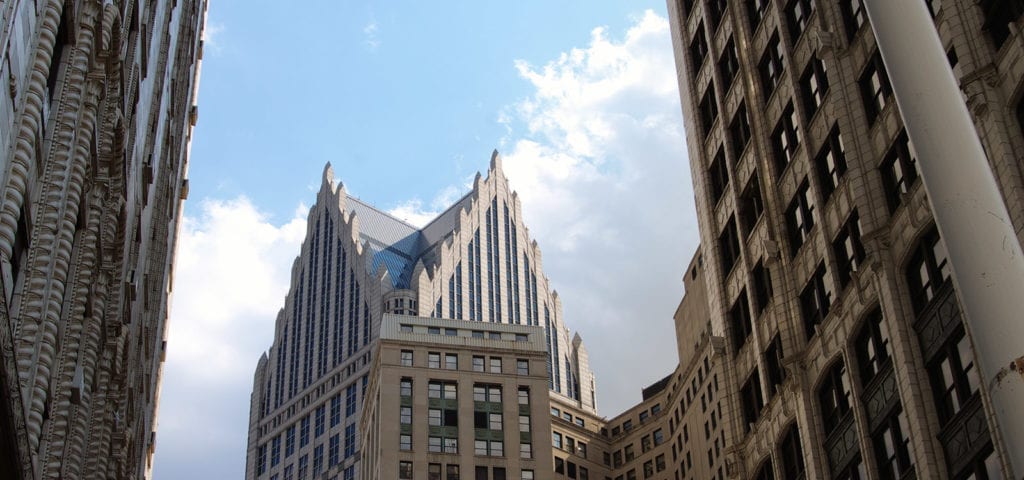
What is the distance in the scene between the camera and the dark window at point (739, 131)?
5178 cm

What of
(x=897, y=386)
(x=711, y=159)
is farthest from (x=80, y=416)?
(x=711, y=159)

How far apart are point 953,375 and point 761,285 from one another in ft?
55.9

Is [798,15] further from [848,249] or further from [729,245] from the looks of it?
[848,249]

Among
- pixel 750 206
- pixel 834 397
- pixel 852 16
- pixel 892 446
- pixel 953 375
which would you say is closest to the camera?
pixel 953 375

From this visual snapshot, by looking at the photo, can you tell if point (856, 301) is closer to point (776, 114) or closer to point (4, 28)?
point (776, 114)

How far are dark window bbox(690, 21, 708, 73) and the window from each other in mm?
2034

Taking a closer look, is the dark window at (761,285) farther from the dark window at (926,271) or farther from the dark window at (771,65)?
the dark window at (926,271)

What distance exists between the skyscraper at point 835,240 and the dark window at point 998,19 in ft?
0.17

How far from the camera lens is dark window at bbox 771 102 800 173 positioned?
151 ft

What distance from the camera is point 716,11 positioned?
58156 mm

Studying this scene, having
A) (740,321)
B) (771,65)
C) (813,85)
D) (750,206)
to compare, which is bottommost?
(740,321)

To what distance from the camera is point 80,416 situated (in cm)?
3609

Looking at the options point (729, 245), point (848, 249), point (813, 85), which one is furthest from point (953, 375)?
point (729, 245)

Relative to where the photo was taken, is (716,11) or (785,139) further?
(716,11)
